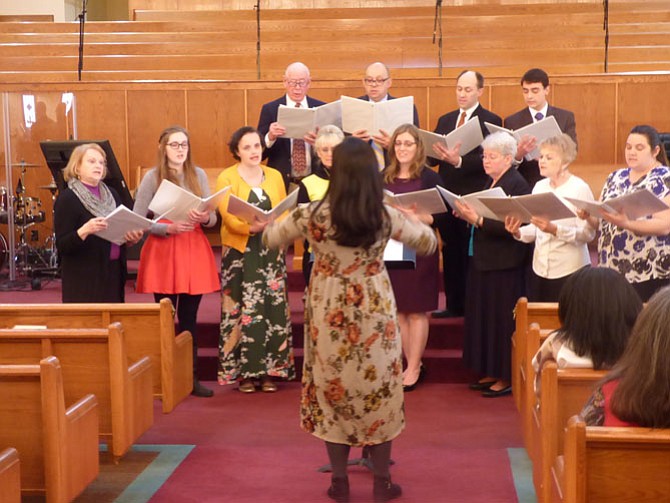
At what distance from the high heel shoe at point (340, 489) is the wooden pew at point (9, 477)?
1133 mm

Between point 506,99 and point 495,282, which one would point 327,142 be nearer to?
point 495,282

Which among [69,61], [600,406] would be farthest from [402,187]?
A: [69,61]

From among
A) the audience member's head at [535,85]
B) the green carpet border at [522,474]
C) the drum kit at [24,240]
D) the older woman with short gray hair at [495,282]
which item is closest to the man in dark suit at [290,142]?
the older woman with short gray hair at [495,282]

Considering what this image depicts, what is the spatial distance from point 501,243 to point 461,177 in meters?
0.61

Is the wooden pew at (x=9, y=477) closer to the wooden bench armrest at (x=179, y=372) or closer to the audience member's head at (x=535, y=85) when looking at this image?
the wooden bench armrest at (x=179, y=372)

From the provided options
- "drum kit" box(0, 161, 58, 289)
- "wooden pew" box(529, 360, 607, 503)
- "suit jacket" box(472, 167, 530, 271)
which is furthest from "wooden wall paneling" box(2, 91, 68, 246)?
"wooden pew" box(529, 360, 607, 503)

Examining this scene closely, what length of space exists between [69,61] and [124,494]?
22.6 feet

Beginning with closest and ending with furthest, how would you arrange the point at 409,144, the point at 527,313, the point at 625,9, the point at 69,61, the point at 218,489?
the point at 218,489 → the point at 527,313 → the point at 409,144 → the point at 69,61 → the point at 625,9

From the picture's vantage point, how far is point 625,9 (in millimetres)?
10148

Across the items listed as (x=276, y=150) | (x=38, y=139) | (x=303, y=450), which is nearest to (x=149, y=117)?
(x=38, y=139)

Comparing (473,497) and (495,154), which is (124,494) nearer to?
(473,497)

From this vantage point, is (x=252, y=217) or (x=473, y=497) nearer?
(x=473, y=497)

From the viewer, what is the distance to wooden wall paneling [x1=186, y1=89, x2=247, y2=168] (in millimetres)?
8273

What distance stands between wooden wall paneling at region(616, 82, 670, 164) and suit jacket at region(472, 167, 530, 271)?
3.86 m
